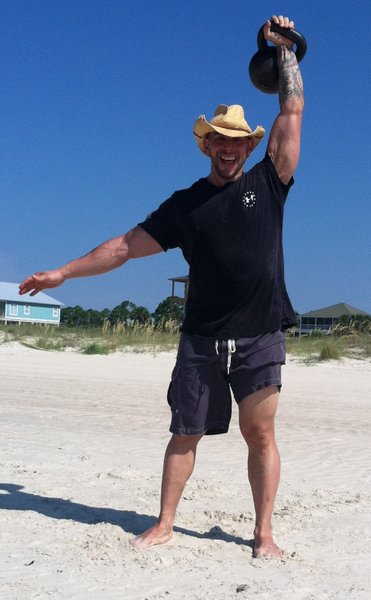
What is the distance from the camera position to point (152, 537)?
3861mm

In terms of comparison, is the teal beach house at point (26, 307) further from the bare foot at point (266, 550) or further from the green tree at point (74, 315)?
the bare foot at point (266, 550)

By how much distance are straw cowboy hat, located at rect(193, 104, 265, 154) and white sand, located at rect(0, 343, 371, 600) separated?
2.12 m

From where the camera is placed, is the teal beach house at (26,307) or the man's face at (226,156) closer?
the man's face at (226,156)

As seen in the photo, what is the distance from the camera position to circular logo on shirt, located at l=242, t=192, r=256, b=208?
3775mm

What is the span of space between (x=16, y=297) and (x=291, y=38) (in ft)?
190

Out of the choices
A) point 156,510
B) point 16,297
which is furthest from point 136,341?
point 16,297

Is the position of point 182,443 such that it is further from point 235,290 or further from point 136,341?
point 136,341

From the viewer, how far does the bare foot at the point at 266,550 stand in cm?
373

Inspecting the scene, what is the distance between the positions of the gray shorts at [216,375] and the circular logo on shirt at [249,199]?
2.17 ft

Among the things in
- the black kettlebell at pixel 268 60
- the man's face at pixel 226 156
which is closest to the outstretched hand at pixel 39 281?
the man's face at pixel 226 156

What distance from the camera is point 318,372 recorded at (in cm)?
1454

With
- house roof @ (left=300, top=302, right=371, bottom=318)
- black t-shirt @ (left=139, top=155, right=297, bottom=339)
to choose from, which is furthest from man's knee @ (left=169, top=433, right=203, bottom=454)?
house roof @ (left=300, top=302, right=371, bottom=318)

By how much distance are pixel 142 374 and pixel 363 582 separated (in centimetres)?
→ 1073

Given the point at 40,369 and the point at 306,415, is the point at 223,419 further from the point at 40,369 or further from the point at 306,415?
the point at 40,369
